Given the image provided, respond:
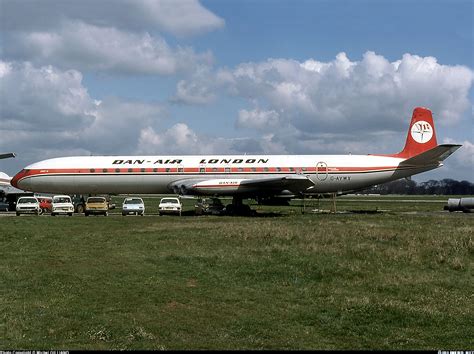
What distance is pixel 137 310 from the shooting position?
1088 cm

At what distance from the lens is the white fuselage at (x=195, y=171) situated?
4125cm

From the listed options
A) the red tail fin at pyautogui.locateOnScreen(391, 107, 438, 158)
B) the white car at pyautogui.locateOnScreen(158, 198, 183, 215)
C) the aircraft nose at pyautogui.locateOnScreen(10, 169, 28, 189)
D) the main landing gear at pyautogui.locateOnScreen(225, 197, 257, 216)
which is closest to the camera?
the main landing gear at pyautogui.locateOnScreen(225, 197, 257, 216)

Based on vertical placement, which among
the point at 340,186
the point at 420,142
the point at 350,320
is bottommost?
the point at 350,320

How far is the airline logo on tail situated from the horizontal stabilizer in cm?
298

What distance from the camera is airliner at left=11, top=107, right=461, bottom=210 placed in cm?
4103

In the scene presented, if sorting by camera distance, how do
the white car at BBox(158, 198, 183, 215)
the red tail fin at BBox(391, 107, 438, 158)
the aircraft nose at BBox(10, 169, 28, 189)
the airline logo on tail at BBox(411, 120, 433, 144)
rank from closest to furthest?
the white car at BBox(158, 198, 183, 215) → the aircraft nose at BBox(10, 169, 28, 189) → the red tail fin at BBox(391, 107, 438, 158) → the airline logo on tail at BBox(411, 120, 433, 144)

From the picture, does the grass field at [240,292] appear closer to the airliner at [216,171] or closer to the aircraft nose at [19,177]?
the airliner at [216,171]

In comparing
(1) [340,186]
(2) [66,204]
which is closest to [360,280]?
(1) [340,186]

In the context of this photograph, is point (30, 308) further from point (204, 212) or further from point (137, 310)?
point (204, 212)

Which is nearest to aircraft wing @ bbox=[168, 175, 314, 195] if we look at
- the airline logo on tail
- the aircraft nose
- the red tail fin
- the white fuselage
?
the white fuselage

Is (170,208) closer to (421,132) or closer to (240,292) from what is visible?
(421,132)

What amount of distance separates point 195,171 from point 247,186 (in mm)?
4597

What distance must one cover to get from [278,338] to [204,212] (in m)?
34.5

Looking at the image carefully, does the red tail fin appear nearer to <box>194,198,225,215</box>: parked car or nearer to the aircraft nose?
<box>194,198,225,215</box>: parked car
